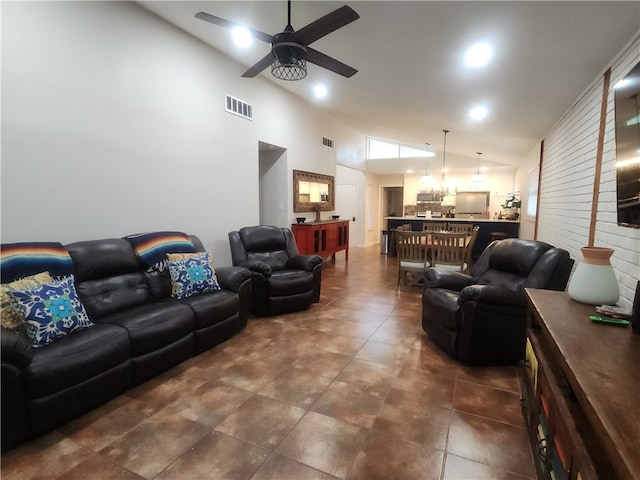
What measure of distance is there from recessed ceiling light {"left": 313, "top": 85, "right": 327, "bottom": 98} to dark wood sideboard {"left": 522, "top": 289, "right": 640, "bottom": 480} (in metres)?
4.20

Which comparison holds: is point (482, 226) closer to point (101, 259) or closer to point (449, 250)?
point (449, 250)

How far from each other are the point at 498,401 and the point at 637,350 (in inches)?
44.9

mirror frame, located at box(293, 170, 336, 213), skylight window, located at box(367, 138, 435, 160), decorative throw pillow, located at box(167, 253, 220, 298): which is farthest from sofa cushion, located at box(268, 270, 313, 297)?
skylight window, located at box(367, 138, 435, 160)

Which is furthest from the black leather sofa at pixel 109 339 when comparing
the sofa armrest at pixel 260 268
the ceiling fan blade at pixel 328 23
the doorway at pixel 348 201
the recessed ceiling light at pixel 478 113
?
the doorway at pixel 348 201

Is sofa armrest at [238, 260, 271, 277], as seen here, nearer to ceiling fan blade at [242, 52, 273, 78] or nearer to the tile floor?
the tile floor

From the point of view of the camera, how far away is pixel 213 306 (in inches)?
114

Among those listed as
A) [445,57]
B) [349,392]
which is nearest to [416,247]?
[445,57]

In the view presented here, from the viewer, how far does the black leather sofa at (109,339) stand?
172 cm

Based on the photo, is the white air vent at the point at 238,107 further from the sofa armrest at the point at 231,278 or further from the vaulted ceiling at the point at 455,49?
the sofa armrest at the point at 231,278

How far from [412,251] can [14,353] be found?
14.0 ft

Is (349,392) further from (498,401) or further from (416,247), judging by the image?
(416,247)

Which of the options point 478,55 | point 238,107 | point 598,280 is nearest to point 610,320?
point 598,280

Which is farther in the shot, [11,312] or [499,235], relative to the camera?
[499,235]

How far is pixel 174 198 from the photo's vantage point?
3.71 meters
